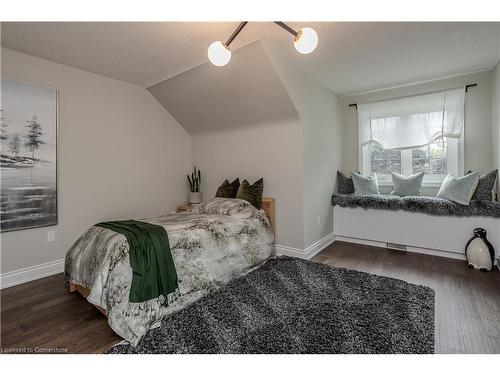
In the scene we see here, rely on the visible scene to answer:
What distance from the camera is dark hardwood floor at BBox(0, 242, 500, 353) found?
1636mm

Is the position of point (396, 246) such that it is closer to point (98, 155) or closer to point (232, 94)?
point (232, 94)

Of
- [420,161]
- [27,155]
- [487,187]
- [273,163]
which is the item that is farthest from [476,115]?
[27,155]

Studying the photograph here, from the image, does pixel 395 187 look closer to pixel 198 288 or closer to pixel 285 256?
pixel 285 256

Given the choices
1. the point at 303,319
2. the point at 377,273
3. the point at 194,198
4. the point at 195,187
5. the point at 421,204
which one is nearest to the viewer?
the point at 303,319

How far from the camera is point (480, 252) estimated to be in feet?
9.26

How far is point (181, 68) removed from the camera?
3.01 metres

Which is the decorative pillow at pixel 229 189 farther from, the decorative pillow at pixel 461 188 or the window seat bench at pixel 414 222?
the decorative pillow at pixel 461 188

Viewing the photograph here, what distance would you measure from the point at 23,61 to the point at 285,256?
3571 millimetres

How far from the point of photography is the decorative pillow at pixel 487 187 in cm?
299

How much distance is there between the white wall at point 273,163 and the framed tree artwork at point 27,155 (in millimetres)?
2042

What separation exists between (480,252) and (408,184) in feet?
3.76

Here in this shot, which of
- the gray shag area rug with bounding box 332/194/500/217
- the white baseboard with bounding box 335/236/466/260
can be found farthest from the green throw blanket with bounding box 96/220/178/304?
the white baseboard with bounding box 335/236/466/260
